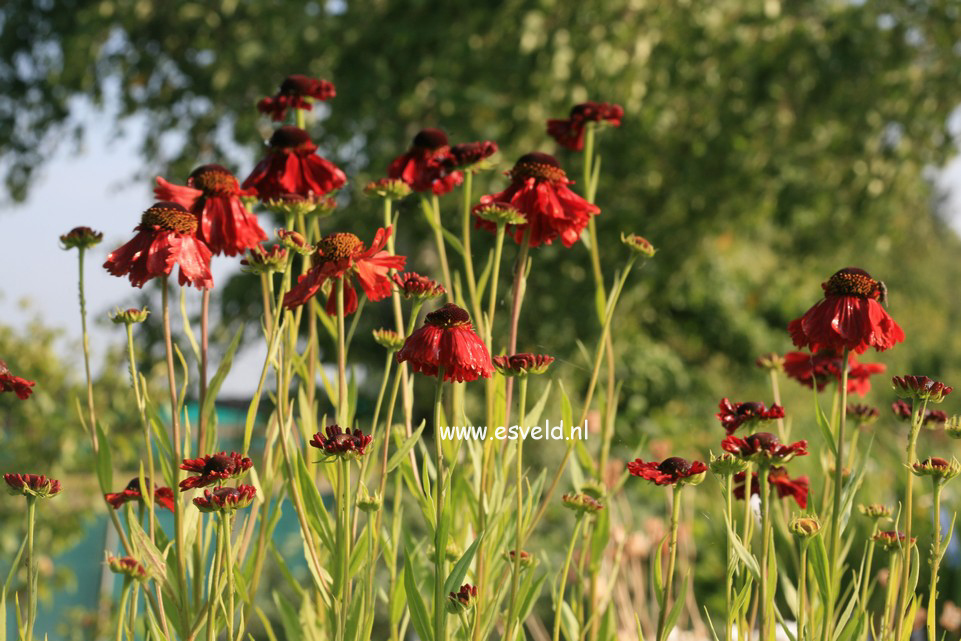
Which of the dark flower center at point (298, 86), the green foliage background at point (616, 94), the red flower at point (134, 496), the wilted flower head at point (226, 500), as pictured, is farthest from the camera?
the green foliage background at point (616, 94)

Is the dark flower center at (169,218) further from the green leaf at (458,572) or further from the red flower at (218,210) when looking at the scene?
the green leaf at (458,572)

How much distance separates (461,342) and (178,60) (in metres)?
4.83

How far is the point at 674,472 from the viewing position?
0.81m

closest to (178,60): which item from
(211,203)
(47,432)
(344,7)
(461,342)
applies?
(344,7)

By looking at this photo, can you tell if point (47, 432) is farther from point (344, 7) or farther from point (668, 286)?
point (668, 286)

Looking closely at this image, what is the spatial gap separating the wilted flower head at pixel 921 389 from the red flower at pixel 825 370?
0.35m

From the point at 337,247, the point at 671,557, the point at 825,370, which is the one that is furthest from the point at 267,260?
the point at 825,370

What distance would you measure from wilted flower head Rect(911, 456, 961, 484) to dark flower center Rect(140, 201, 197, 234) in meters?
0.66

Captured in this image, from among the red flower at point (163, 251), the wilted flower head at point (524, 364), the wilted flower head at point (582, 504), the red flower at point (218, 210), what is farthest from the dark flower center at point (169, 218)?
the wilted flower head at point (582, 504)

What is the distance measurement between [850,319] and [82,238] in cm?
73

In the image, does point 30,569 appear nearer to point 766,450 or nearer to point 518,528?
point 518,528

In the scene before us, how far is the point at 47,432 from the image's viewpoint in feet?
12.0

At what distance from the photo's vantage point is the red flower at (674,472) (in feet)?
2.61

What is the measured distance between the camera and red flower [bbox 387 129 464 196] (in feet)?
4.00
